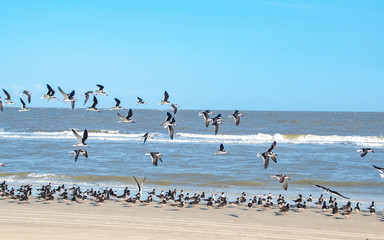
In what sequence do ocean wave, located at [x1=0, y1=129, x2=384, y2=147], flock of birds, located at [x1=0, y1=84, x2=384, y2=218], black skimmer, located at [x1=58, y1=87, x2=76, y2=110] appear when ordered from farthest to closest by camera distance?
ocean wave, located at [x1=0, y1=129, x2=384, y2=147], black skimmer, located at [x1=58, y1=87, x2=76, y2=110], flock of birds, located at [x1=0, y1=84, x2=384, y2=218]

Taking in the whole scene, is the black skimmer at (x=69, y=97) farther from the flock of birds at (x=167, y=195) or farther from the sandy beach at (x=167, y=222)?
the sandy beach at (x=167, y=222)

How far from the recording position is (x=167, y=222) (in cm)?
1246

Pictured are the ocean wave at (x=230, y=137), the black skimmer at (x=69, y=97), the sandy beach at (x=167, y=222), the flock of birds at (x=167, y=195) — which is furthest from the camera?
the ocean wave at (x=230, y=137)

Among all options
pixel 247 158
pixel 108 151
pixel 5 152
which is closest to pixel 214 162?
pixel 247 158

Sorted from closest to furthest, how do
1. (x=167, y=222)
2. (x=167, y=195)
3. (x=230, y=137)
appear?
(x=167, y=222), (x=167, y=195), (x=230, y=137)

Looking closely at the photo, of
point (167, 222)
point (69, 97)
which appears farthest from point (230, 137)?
point (167, 222)

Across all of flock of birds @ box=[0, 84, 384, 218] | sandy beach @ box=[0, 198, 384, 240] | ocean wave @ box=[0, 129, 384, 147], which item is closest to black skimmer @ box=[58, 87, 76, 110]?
flock of birds @ box=[0, 84, 384, 218]

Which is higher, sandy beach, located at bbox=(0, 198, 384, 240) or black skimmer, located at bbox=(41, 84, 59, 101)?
black skimmer, located at bbox=(41, 84, 59, 101)

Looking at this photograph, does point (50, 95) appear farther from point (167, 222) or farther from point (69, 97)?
point (167, 222)

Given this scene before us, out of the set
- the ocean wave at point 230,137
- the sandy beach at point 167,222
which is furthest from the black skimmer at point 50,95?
the ocean wave at point 230,137

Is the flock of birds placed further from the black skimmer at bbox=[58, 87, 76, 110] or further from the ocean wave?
the ocean wave

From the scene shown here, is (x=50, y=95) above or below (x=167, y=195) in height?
above

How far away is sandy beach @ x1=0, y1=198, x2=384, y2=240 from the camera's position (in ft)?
34.8

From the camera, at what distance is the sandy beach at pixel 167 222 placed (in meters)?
10.6
